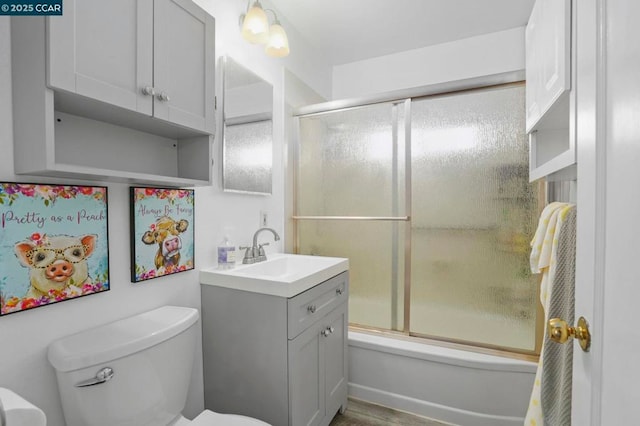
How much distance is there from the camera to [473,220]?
186 centimetres

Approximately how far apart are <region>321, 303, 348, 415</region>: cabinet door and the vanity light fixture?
153cm

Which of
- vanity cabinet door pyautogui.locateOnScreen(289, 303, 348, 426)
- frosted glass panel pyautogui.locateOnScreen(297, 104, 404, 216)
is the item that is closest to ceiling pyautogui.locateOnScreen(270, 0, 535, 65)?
frosted glass panel pyautogui.locateOnScreen(297, 104, 404, 216)

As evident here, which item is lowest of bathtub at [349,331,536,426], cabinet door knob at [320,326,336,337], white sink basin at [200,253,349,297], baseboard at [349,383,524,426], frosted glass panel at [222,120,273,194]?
baseboard at [349,383,524,426]

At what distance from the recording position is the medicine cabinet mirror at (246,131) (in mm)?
1676

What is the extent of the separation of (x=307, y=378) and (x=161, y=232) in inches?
36.6

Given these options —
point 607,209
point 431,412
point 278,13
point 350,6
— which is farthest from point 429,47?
point 431,412

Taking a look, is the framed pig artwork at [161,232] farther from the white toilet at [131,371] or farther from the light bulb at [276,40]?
the light bulb at [276,40]

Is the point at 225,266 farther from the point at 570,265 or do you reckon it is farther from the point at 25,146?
the point at 570,265

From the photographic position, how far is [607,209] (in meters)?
0.54

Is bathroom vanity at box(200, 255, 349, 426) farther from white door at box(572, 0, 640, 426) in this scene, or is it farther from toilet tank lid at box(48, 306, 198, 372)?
white door at box(572, 0, 640, 426)

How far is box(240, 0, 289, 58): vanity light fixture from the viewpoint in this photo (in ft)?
5.24

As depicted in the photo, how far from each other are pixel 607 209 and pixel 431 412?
173 centimetres

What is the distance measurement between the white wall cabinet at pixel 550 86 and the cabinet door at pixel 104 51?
125 cm

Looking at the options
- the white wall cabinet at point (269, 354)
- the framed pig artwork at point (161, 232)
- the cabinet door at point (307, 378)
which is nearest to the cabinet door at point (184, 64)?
the framed pig artwork at point (161, 232)
